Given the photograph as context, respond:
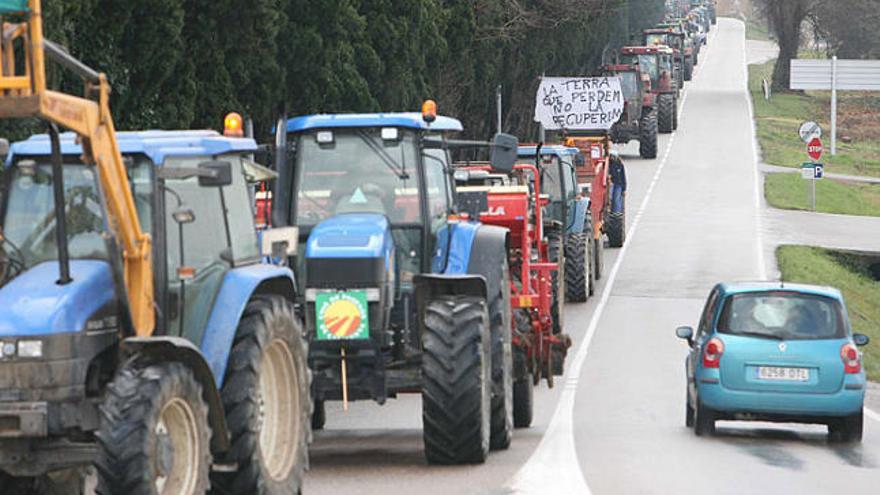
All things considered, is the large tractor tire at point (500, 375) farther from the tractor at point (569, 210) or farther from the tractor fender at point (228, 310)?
the tractor at point (569, 210)

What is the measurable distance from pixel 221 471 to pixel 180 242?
132cm

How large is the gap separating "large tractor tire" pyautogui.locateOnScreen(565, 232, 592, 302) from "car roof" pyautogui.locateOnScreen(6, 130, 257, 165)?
2018 cm

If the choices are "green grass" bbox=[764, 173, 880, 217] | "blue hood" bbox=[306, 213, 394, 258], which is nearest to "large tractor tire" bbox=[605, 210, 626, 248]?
"green grass" bbox=[764, 173, 880, 217]

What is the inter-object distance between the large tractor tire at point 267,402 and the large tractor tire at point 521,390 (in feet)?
18.8

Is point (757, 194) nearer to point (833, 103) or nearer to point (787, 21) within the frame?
point (833, 103)

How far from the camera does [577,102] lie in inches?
1753

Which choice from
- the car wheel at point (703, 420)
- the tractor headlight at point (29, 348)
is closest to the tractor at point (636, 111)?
the car wheel at point (703, 420)

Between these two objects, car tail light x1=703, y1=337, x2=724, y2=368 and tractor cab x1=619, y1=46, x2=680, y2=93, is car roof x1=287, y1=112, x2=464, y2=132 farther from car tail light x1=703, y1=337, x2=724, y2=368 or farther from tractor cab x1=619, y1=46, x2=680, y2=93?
tractor cab x1=619, y1=46, x2=680, y2=93

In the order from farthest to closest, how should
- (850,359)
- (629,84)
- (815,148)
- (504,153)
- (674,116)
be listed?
(674,116), (629,84), (815,148), (850,359), (504,153)

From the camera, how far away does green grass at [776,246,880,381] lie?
3278 cm

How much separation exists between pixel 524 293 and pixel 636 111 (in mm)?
38916

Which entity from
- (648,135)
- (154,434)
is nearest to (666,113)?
(648,135)

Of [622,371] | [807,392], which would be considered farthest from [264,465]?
[622,371]

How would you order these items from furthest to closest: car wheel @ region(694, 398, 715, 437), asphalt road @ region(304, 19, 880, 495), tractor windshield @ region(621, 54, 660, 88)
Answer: tractor windshield @ region(621, 54, 660, 88) → car wheel @ region(694, 398, 715, 437) → asphalt road @ region(304, 19, 880, 495)
